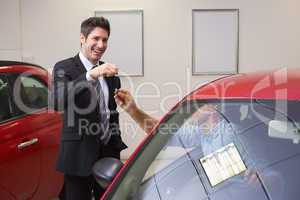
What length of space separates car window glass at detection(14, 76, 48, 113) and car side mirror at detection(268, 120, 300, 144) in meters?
2.05

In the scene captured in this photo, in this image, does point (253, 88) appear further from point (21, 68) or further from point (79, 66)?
point (21, 68)

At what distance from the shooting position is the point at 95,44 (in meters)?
2.15

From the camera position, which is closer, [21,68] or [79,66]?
[79,66]

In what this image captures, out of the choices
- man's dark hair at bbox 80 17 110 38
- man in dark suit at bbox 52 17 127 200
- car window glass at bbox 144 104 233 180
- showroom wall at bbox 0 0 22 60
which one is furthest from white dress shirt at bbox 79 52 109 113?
showroom wall at bbox 0 0 22 60

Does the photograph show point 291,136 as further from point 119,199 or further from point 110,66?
point 110,66

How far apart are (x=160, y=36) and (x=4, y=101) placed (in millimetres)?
2389

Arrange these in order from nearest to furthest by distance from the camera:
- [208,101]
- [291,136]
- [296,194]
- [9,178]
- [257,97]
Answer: [296,194]
[291,136]
[257,97]
[208,101]
[9,178]

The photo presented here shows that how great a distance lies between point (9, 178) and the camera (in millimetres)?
2666

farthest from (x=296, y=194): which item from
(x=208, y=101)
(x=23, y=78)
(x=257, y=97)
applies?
(x=23, y=78)

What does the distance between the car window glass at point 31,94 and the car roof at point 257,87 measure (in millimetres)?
1697

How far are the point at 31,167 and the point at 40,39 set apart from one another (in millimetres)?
2418

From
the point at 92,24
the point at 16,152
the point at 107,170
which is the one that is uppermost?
the point at 92,24

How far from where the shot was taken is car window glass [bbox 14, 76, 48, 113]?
300 cm

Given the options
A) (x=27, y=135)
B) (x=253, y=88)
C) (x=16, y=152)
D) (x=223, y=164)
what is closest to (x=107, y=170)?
(x=223, y=164)
